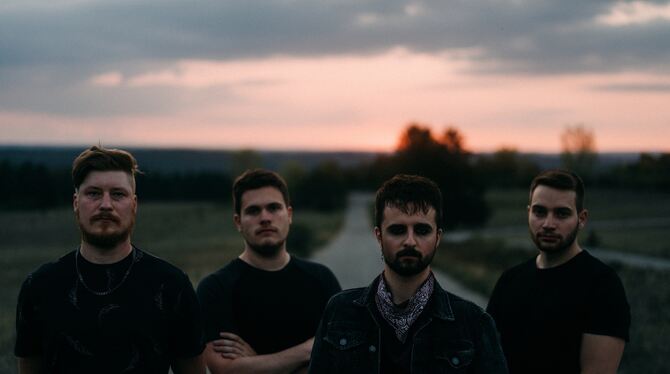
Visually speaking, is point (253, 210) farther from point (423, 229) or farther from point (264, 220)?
point (423, 229)

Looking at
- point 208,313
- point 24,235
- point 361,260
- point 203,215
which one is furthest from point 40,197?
point 208,313

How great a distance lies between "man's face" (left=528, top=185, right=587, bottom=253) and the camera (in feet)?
16.2

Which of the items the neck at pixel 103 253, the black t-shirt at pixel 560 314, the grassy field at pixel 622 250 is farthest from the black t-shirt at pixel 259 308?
the grassy field at pixel 622 250

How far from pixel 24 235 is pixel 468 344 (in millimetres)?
66416

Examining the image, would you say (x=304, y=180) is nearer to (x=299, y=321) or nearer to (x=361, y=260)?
(x=361, y=260)

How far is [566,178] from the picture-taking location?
200 inches

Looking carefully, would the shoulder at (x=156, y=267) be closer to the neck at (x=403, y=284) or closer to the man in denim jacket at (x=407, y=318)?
the man in denim jacket at (x=407, y=318)

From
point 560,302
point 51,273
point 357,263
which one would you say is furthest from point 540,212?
point 357,263

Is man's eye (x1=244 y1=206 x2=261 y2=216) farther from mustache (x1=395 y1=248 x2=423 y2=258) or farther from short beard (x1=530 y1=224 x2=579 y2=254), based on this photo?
short beard (x1=530 y1=224 x2=579 y2=254)

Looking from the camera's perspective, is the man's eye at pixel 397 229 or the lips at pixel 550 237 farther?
the lips at pixel 550 237

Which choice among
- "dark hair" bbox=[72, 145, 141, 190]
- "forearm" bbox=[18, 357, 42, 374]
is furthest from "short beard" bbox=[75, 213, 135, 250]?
"forearm" bbox=[18, 357, 42, 374]

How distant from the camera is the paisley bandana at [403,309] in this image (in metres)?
3.92

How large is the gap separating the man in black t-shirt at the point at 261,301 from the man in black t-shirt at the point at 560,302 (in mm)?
1297

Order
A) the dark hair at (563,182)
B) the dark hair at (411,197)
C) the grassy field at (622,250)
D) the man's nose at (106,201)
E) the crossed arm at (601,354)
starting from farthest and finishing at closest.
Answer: the grassy field at (622,250) < the dark hair at (563,182) < the crossed arm at (601,354) < the man's nose at (106,201) < the dark hair at (411,197)
